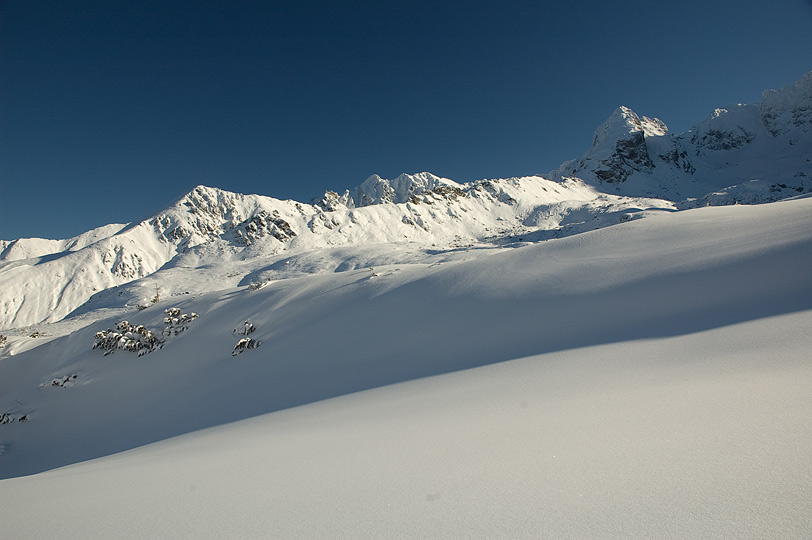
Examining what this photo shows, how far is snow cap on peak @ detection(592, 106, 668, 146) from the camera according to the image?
208ft

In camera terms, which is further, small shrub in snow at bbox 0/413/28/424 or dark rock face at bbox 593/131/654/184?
dark rock face at bbox 593/131/654/184

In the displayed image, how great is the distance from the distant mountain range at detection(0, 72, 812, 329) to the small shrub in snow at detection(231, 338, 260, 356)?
1650 centimetres

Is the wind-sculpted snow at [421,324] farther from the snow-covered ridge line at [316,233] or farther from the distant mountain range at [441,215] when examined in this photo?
the snow-covered ridge line at [316,233]

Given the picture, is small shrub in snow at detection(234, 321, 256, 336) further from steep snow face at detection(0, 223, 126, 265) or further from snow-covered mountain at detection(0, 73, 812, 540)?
steep snow face at detection(0, 223, 126, 265)

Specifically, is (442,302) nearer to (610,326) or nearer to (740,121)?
(610,326)

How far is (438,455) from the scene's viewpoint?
2141mm

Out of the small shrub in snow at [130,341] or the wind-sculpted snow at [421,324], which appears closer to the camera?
the wind-sculpted snow at [421,324]

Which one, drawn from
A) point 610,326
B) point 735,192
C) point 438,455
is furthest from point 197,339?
point 735,192

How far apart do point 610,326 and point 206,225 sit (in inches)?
3135

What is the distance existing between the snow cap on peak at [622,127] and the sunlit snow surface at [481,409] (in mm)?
70107

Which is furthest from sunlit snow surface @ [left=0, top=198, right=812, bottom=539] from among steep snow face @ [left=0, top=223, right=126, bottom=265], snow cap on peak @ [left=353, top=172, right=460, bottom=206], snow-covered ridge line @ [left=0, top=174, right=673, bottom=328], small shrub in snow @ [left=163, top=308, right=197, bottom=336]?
steep snow face @ [left=0, top=223, right=126, bottom=265]

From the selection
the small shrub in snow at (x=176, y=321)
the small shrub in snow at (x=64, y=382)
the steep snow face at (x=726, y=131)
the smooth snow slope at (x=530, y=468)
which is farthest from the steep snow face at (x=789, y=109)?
the small shrub in snow at (x=64, y=382)

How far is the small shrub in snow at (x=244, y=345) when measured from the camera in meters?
6.74

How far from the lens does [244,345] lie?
679cm
